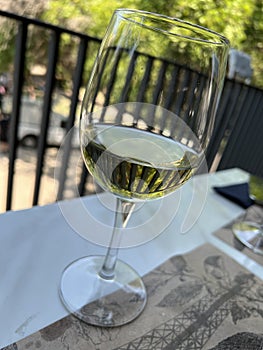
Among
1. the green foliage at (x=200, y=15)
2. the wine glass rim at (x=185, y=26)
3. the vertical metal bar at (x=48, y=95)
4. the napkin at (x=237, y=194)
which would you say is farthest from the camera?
the green foliage at (x=200, y=15)

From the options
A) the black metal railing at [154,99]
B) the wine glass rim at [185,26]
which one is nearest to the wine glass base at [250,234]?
the black metal railing at [154,99]

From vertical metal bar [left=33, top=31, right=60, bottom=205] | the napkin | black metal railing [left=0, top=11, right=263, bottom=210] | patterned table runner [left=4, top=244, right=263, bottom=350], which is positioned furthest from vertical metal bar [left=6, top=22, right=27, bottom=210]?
patterned table runner [left=4, top=244, right=263, bottom=350]

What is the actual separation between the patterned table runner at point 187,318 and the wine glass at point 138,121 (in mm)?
18

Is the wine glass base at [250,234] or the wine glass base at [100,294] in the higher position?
the wine glass base at [100,294]

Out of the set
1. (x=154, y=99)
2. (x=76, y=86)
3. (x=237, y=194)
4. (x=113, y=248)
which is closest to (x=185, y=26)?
(x=154, y=99)

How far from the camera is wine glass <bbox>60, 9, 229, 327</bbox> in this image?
0.35m

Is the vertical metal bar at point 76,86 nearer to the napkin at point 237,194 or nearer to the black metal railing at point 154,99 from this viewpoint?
the black metal railing at point 154,99

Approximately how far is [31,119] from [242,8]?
4.31 meters

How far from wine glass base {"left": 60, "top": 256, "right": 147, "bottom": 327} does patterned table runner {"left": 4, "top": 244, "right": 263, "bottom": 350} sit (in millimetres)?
11

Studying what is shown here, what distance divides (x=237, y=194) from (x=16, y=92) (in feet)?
2.72

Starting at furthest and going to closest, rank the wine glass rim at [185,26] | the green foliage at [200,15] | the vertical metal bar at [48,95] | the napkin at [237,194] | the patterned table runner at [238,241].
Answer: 1. the green foliage at [200,15]
2. the vertical metal bar at [48,95]
3. the napkin at [237,194]
4. the patterned table runner at [238,241]
5. the wine glass rim at [185,26]

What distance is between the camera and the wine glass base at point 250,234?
1.99 ft

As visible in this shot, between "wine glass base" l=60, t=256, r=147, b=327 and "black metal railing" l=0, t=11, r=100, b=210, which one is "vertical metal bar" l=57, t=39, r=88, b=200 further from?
"wine glass base" l=60, t=256, r=147, b=327

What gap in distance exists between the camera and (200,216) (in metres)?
0.69
